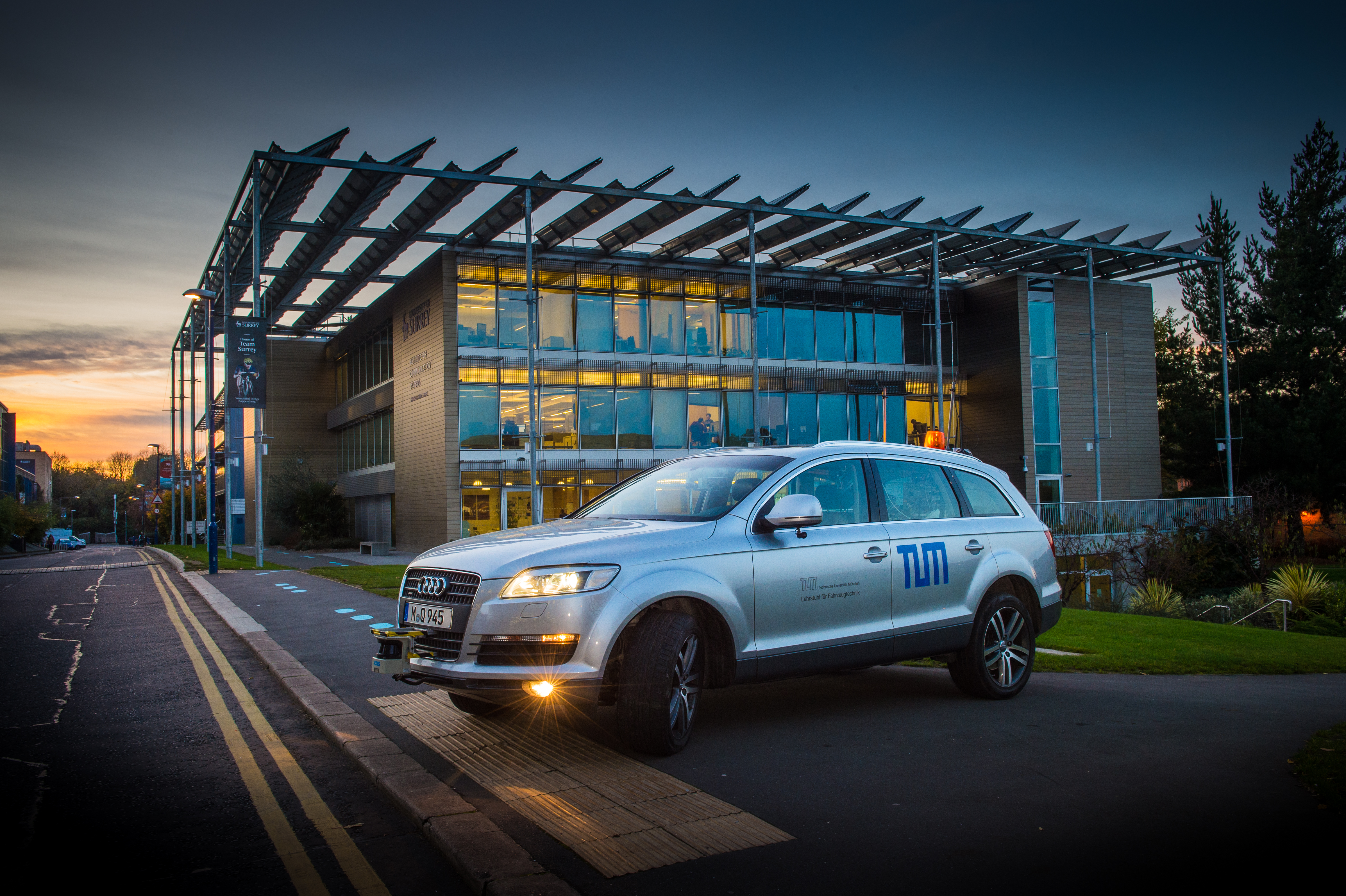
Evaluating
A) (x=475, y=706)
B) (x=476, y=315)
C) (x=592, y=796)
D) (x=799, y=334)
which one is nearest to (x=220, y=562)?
(x=476, y=315)

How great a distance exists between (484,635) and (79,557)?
1828 inches

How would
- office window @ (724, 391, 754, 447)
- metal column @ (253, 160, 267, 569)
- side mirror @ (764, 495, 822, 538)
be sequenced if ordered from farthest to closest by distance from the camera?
office window @ (724, 391, 754, 447)
metal column @ (253, 160, 267, 569)
side mirror @ (764, 495, 822, 538)

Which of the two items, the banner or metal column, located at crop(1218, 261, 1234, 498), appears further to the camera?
metal column, located at crop(1218, 261, 1234, 498)

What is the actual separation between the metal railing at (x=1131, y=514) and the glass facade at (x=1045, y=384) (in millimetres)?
6905

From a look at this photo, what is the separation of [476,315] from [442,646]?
94.6 ft

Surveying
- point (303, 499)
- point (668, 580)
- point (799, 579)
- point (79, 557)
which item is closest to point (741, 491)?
point (799, 579)

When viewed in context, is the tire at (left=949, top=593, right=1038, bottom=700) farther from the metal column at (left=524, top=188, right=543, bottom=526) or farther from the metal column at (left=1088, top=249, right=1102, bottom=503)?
the metal column at (left=1088, top=249, right=1102, bottom=503)

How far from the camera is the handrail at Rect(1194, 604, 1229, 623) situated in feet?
59.2

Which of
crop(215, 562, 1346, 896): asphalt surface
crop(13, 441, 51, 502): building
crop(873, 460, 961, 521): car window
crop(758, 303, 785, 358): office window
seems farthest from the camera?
crop(13, 441, 51, 502): building

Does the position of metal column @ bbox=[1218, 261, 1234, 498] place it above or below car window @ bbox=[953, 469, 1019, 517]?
above

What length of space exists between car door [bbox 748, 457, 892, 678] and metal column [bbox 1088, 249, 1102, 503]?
30926 millimetres

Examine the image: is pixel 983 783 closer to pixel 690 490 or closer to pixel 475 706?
pixel 690 490

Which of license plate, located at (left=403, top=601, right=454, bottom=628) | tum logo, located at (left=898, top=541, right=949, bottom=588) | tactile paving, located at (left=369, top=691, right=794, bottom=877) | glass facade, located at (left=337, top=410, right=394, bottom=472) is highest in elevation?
glass facade, located at (left=337, top=410, right=394, bottom=472)

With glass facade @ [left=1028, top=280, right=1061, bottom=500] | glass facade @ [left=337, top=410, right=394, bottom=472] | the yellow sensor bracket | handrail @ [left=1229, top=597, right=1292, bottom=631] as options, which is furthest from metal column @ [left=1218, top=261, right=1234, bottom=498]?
the yellow sensor bracket
